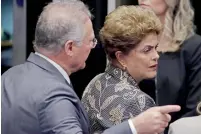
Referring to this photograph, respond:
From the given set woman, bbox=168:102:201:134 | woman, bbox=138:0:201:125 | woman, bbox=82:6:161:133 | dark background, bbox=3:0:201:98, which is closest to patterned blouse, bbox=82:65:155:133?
woman, bbox=82:6:161:133

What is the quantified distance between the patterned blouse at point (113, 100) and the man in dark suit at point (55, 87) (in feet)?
0.29

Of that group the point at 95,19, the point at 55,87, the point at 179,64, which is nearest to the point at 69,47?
the point at 55,87

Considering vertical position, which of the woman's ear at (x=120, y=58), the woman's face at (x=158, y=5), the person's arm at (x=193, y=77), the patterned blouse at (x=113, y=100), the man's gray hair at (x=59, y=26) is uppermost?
the man's gray hair at (x=59, y=26)

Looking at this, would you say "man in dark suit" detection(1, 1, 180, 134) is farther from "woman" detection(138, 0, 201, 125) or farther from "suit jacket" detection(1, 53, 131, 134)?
"woman" detection(138, 0, 201, 125)

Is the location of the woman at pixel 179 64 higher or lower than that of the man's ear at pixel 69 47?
lower

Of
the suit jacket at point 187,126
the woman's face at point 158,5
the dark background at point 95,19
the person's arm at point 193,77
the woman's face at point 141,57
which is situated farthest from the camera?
the dark background at point 95,19

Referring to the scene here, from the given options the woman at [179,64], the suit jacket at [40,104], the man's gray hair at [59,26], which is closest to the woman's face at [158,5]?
the woman at [179,64]

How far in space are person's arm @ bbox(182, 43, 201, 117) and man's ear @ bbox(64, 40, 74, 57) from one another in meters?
0.98

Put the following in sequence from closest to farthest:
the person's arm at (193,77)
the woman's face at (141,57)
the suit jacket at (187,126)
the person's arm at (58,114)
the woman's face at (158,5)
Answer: the person's arm at (58,114) < the suit jacket at (187,126) < the woman's face at (141,57) < the person's arm at (193,77) < the woman's face at (158,5)

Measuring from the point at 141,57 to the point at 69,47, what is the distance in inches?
13.1

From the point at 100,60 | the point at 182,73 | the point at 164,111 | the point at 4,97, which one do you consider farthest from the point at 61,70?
the point at 100,60

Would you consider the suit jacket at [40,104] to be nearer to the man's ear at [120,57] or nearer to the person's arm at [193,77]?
the man's ear at [120,57]

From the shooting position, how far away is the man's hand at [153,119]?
1.69 meters

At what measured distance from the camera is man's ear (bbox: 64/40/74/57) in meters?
1.94
